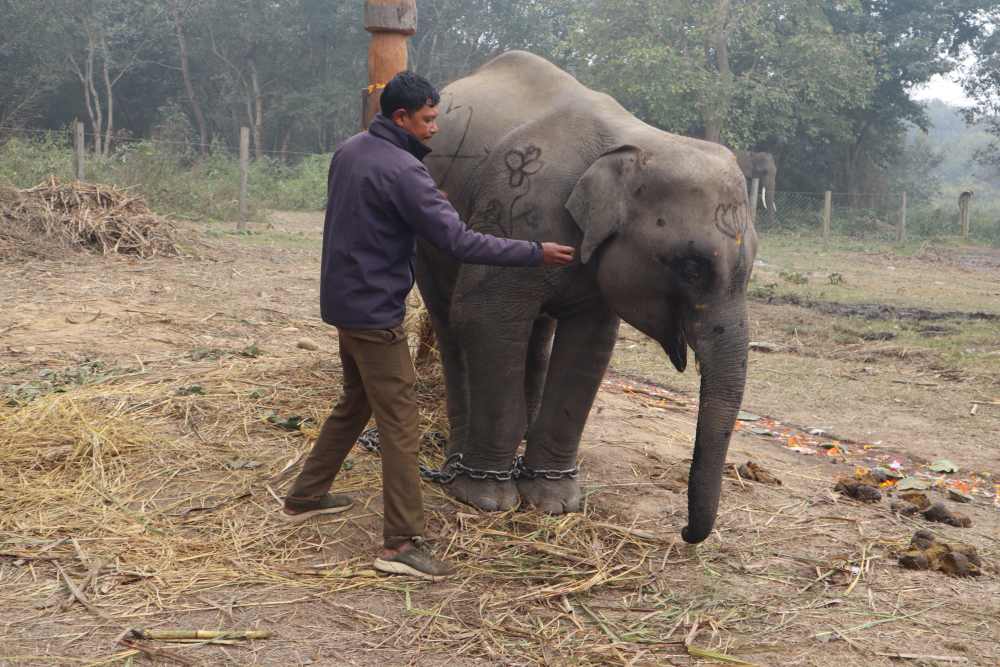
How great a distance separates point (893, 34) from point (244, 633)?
107ft

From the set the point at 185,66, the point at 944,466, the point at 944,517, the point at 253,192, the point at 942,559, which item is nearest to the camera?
the point at 942,559

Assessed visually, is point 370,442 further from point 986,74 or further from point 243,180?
point 986,74

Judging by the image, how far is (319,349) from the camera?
902 centimetres

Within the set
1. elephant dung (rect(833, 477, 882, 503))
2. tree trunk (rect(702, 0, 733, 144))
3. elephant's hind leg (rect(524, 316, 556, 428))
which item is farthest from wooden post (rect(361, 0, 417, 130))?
tree trunk (rect(702, 0, 733, 144))

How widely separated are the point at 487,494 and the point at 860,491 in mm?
2181

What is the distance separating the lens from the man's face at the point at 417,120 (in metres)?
4.39

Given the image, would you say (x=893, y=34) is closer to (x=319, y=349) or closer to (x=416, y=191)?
(x=319, y=349)

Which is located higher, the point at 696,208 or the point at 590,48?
the point at 590,48

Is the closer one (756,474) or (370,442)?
(370,442)

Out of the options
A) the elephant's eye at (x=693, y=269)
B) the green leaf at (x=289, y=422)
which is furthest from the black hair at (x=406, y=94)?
the green leaf at (x=289, y=422)

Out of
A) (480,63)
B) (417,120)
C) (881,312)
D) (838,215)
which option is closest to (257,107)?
(480,63)

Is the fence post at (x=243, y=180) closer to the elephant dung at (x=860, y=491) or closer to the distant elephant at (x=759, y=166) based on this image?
the distant elephant at (x=759, y=166)

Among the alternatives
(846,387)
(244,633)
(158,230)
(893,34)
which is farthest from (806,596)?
(893,34)

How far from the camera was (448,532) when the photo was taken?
5.02 m
